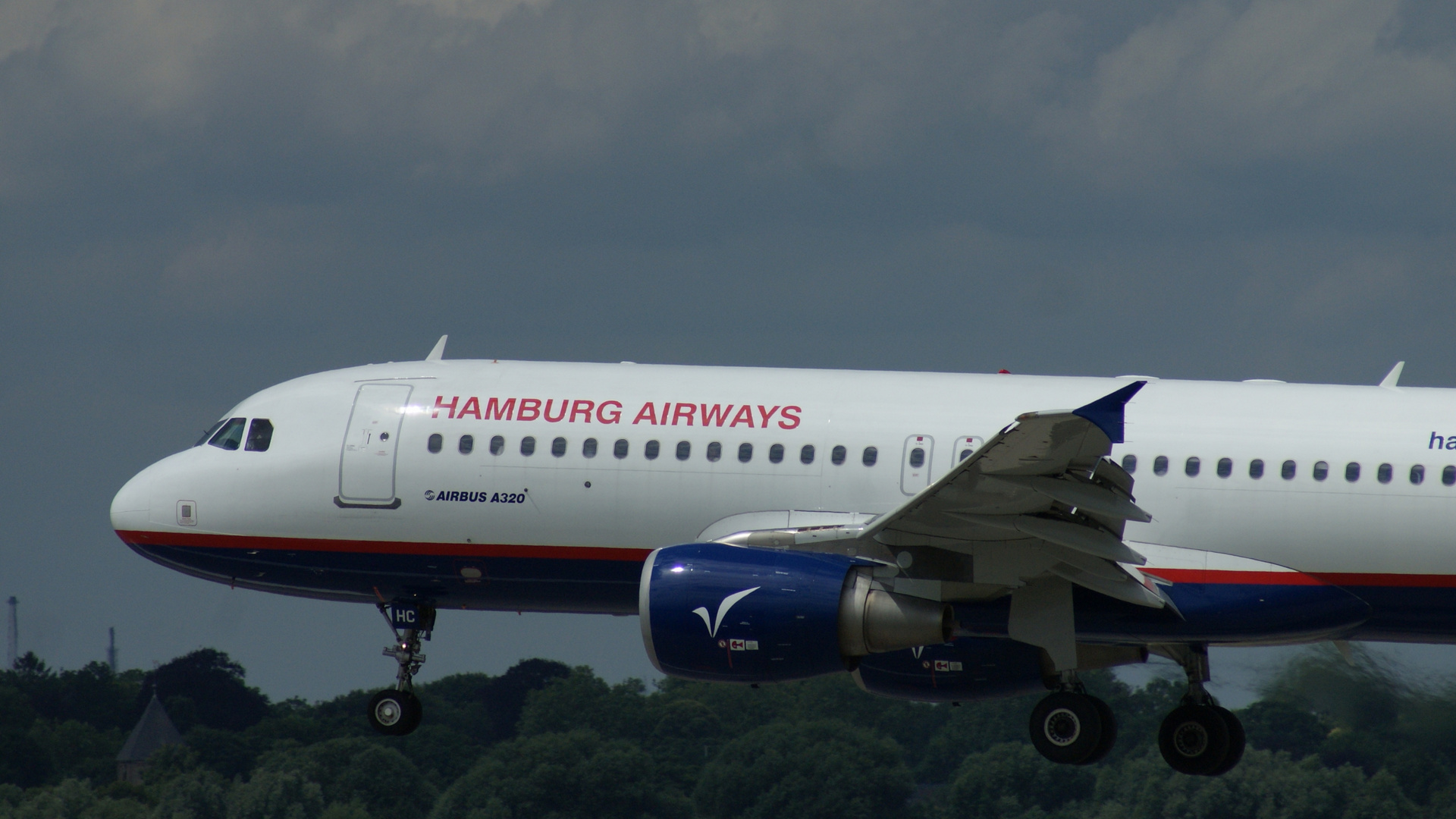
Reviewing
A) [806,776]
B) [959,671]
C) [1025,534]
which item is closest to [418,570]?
[959,671]

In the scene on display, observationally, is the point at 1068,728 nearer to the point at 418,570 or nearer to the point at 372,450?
the point at 418,570

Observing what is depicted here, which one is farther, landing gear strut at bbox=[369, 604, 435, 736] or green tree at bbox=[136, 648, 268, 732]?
green tree at bbox=[136, 648, 268, 732]

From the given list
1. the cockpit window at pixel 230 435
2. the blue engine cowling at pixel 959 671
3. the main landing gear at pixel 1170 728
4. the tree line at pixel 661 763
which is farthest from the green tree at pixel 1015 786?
the cockpit window at pixel 230 435

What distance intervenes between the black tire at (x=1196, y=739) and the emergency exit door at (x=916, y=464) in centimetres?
493

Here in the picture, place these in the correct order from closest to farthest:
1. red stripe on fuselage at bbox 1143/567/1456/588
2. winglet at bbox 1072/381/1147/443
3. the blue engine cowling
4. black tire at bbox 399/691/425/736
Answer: winglet at bbox 1072/381/1147/443
red stripe on fuselage at bbox 1143/567/1456/588
the blue engine cowling
black tire at bbox 399/691/425/736

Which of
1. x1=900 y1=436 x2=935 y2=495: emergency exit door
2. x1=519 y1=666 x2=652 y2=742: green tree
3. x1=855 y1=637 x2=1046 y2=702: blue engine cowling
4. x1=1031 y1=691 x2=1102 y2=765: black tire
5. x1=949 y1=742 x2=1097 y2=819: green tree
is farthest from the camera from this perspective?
x1=519 y1=666 x2=652 y2=742: green tree

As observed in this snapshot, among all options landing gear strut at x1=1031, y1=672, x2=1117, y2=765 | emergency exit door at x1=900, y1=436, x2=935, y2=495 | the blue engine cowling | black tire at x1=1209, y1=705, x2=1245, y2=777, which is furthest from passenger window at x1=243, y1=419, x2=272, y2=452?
black tire at x1=1209, y1=705, x2=1245, y2=777

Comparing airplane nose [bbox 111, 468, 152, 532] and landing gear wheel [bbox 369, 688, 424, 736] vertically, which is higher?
airplane nose [bbox 111, 468, 152, 532]

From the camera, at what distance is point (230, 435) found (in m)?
27.8

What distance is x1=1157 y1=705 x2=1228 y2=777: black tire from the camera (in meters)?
26.8

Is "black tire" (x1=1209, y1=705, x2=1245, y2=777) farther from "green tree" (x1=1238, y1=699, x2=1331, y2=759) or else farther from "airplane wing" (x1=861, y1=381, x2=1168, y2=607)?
"green tree" (x1=1238, y1=699, x2=1331, y2=759)

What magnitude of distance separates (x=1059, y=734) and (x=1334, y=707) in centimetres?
2057

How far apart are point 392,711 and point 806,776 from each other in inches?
1928

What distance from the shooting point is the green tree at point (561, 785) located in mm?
73750
